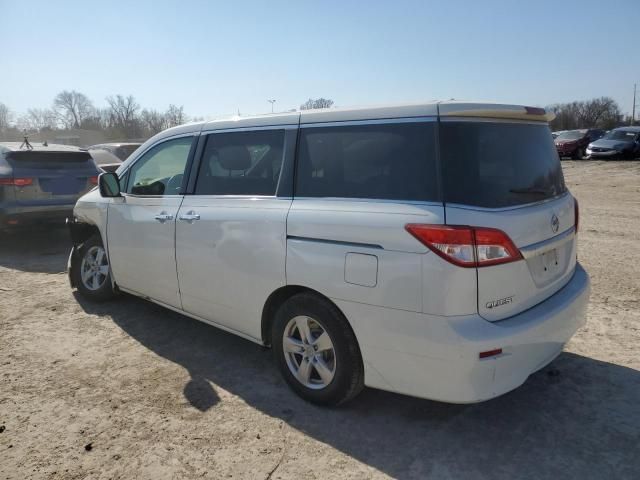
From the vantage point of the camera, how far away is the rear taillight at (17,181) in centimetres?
722

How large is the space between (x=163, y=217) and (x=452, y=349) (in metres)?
2.63

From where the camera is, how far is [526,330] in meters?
2.60

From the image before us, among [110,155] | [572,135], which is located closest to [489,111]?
[110,155]

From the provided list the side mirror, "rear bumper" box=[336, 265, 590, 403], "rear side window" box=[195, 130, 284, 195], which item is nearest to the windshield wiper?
"rear bumper" box=[336, 265, 590, 403]

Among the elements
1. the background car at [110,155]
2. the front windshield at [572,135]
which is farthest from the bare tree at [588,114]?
the background car at [110,155]

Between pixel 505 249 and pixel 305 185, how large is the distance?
1.30 m

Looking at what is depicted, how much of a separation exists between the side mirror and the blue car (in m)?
3.62

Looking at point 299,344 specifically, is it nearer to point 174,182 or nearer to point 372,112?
point 372,112

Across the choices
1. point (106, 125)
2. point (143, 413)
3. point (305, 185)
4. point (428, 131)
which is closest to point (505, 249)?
point (428, 131)

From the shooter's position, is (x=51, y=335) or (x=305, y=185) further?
(x=51, y=335)

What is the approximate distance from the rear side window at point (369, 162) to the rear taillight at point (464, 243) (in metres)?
0.20

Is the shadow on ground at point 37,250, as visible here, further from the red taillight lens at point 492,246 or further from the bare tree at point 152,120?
the bare tree at point 152,120

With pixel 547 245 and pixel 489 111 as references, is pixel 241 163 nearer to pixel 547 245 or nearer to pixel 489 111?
pixel 489 111

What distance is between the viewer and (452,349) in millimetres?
2453
